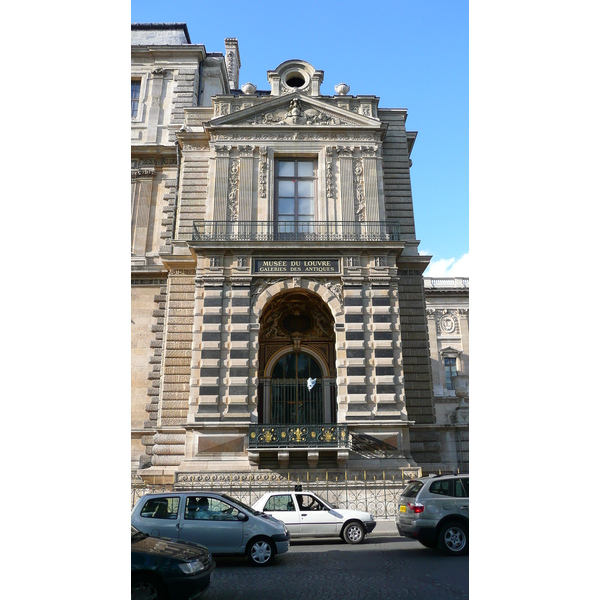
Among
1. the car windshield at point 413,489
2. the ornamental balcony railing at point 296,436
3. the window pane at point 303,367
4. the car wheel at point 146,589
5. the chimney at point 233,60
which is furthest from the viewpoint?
the chimney at point 233,60

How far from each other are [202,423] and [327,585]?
1060cm

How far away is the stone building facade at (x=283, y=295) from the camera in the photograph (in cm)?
1877

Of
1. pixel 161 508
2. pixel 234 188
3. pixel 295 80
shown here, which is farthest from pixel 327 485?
pixel 295 80

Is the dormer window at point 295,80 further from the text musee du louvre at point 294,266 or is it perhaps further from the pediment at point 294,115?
the text musee du louvre at point 294,266

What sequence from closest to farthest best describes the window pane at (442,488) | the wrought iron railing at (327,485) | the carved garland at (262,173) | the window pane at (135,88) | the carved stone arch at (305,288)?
the window pane at (442,488), the wrought iron railing at (327,485), the carved stone arch at (305,288), the carved garland at (262,173), the window pane at (135,88)

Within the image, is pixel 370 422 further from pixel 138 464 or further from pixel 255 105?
pixel 255 105

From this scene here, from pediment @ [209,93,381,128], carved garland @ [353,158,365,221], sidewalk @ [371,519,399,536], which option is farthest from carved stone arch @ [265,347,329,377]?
pediment @ [209,93,381,128]

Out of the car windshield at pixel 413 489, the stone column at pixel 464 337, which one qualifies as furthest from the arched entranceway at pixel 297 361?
the stone column at pixel 464 337

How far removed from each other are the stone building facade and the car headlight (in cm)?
1024

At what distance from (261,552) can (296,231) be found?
13.8 metres

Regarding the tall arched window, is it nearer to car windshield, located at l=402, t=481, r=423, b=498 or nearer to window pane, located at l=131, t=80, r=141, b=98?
car windshield, located at l=402, t=481, r=423, b=498

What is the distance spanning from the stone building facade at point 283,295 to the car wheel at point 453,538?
6959 mm

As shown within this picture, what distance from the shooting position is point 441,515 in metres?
11.3

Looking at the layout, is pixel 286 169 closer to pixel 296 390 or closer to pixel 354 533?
pixel 296 390
